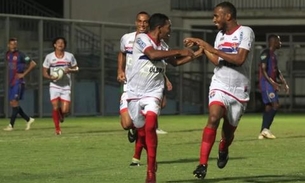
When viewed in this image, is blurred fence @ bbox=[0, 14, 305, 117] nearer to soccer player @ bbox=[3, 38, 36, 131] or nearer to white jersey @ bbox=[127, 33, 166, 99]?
soccer player @ bbox=[3, 38, 36, 131]

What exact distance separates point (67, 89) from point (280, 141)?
4.88 meters

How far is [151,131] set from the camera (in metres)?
12.6

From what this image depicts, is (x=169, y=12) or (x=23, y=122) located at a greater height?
(x=169, y=12)

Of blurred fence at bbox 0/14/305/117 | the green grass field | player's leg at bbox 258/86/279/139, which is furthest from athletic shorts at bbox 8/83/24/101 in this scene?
player's leg at bbox 258/86/279/139

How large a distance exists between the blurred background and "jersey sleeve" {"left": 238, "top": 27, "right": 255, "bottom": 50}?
19373mm

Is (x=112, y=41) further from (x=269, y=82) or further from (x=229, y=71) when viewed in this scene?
(x=229, y=71)

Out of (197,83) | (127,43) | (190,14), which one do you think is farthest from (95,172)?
(190,14)

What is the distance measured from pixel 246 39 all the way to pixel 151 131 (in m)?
1.67

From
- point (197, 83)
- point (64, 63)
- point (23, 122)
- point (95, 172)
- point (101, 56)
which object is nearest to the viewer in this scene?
point (95, 172)

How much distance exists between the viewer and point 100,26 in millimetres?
36656

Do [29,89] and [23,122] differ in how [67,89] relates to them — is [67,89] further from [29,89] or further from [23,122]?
[29,89]

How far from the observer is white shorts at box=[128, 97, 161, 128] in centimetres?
1280

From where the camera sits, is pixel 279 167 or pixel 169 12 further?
pixel 169 12

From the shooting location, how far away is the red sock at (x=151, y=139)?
12258 mm
